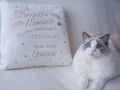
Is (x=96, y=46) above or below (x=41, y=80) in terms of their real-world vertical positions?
above

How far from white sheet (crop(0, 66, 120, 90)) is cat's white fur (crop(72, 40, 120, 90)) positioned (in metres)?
0.04

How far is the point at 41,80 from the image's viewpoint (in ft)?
3.43

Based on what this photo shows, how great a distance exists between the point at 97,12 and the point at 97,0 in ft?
0.36

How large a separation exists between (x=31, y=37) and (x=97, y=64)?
445 millimetres

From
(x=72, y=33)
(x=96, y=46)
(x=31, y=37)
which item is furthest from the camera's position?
(x=72, y=33)

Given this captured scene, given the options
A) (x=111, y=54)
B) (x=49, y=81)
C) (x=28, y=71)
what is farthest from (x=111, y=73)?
(x=28, y=71)

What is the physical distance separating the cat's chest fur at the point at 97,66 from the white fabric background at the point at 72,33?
0.06 m

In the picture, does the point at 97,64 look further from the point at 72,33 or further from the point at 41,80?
the point at 72,33

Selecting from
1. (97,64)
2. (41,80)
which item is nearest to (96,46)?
(97,64)

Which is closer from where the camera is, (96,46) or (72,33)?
(96,46)

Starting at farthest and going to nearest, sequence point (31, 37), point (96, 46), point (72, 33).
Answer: point (72, 33) → point (31, 37) → point (96, 46)

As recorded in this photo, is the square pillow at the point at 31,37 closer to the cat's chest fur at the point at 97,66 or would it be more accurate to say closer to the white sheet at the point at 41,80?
the white sheet at the point at 41,80

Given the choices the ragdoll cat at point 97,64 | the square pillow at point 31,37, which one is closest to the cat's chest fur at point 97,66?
the ragdoll cat at point 97,64

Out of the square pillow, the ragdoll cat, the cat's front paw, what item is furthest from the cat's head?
the square pillow
